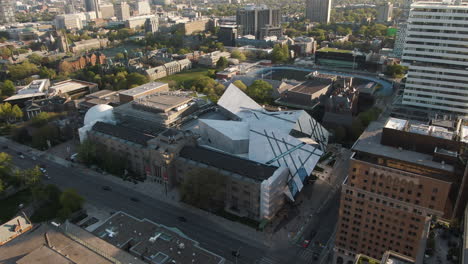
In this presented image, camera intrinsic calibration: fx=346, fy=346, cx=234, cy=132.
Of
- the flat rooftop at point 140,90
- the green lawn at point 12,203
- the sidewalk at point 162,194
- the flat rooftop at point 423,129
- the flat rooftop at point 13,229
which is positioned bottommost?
the green lawn at point 12,203

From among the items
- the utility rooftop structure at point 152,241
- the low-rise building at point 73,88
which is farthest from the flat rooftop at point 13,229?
the low-rise building at point 73,88

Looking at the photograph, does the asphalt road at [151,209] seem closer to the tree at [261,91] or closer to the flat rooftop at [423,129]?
the flat rooftop at [423,129]

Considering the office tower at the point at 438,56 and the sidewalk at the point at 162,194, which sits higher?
the office tower at the point at 438,56

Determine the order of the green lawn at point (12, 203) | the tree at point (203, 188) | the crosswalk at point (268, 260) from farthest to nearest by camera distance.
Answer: the green lawn at point (12, 203) < the tree at point (203, 188) < the crosswalk at point (268, 260)

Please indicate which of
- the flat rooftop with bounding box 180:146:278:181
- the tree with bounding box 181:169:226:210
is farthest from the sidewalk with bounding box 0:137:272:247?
the flat rooftop with bounding box 180:146:278:181

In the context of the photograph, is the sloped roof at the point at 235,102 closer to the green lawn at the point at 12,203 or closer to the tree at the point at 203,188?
the tree at the point at 203,188

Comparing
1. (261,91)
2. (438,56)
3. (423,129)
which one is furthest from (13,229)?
(438,56)

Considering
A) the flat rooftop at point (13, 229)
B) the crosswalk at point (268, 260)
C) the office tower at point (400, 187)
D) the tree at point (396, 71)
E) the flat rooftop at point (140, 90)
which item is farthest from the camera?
the tree at point (396, 71)

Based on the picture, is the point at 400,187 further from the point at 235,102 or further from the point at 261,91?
the point at 261,91

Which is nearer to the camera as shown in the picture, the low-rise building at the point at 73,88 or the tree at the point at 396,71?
the low-rise building at the point at 73,88
